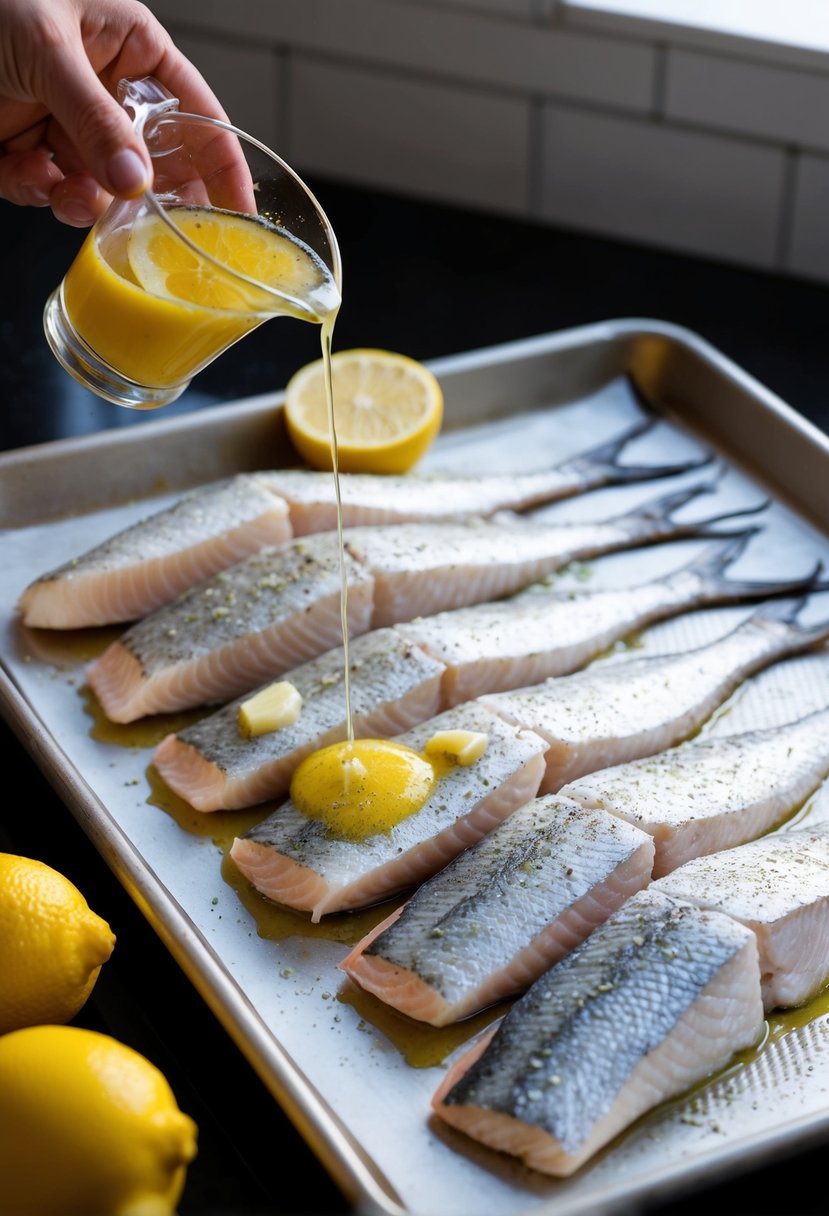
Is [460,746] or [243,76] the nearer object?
[460,746]

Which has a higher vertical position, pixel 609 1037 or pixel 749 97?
pixel 749 97

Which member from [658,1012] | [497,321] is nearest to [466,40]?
[497,321]

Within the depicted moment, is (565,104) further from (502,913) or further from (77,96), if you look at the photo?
(502,913)

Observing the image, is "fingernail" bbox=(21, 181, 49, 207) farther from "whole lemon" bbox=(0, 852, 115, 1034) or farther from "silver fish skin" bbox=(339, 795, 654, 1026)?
"silver fish skin" bbox=(339, 795, 654, 1026)

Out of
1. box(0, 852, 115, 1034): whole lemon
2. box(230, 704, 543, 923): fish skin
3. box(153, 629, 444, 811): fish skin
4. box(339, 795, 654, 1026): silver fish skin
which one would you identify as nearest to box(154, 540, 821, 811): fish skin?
box(153, 629, 444, 811): fish skin

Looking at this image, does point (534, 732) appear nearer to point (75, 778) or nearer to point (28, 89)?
point (75, 778)

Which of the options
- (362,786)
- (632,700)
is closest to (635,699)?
(632,700)
